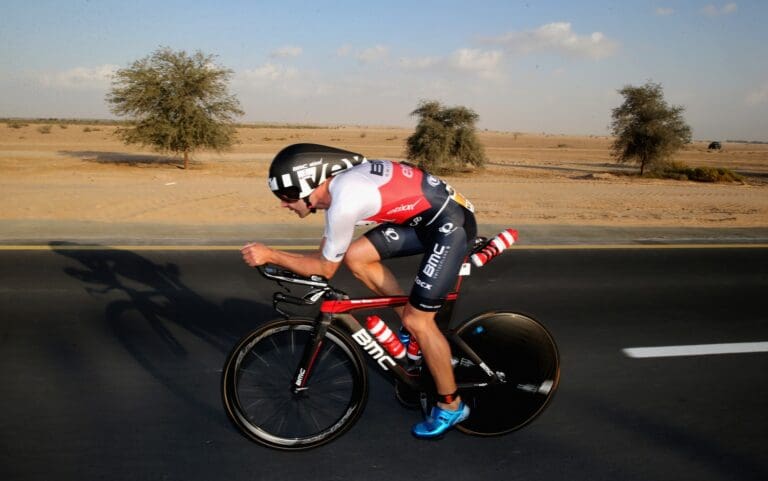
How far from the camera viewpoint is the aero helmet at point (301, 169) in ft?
10.4

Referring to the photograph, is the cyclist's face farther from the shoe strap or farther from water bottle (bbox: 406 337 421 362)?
the shoe strap

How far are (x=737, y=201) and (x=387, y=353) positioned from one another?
17950 millimetres

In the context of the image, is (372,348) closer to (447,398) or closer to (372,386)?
(447,398)

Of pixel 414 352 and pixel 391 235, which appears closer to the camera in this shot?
pixel 414 352

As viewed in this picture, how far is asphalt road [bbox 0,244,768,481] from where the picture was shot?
342cm

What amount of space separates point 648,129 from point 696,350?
88.1ft

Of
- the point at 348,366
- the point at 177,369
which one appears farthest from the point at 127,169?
the point at 348,366

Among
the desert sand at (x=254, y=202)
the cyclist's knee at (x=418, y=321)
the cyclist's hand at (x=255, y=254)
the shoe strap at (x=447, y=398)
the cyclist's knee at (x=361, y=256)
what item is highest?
the cyclist's hand at (x=255, y=254)

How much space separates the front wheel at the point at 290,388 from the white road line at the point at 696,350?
2.84 metres

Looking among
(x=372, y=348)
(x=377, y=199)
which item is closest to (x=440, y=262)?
(x=377, y=199)

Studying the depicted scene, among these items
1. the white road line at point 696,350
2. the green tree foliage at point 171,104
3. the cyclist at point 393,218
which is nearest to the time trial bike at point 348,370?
the cyclist at point 393,218

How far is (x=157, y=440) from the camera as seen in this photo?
3604 mm

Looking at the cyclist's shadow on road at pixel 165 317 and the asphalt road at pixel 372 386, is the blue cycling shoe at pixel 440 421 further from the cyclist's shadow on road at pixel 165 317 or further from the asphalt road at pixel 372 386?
the cyclist's shadow on road at pixel 165 317

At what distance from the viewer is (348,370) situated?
3.58 m
